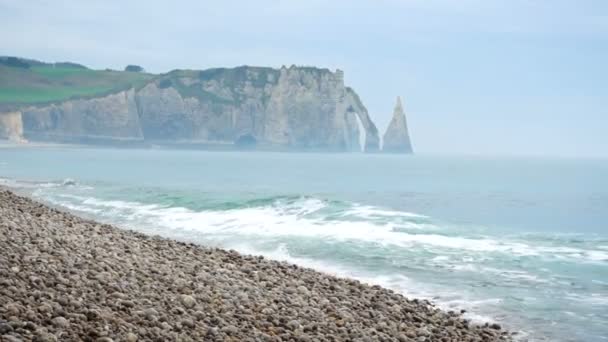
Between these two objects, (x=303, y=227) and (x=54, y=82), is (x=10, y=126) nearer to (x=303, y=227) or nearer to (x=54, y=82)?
(x=54, y=82)

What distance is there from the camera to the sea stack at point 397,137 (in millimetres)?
179750

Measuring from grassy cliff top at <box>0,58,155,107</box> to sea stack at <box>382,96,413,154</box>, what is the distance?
189ft

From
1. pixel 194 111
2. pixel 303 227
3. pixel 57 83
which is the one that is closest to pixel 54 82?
pixel 57 83

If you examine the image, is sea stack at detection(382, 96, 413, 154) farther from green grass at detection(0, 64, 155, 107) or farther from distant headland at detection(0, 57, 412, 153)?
green grass at detection(0, 64, 155, 107)

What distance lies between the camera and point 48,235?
11.2 m

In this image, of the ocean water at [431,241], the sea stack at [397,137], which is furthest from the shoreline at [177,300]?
the sea stack at [397,137]

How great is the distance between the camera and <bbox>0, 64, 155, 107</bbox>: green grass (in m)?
152

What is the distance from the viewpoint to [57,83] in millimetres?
163875

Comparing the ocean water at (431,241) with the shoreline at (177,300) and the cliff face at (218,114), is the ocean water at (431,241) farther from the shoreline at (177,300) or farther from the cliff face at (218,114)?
the cliff face at (218,114)

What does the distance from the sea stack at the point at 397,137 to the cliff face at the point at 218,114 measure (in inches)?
969

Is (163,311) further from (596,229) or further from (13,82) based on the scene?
(13,82)

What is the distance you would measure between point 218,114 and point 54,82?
3957 centimetres

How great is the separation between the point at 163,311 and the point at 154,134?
494 ft

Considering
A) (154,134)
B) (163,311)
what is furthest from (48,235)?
(154,134)
